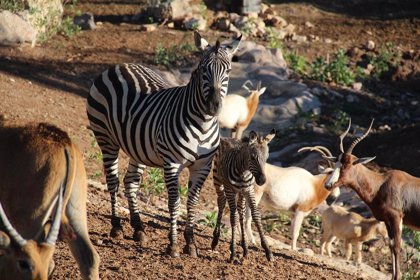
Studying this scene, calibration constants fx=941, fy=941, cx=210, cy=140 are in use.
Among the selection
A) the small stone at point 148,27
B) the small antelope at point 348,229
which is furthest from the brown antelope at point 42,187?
the small stone at point 148,27

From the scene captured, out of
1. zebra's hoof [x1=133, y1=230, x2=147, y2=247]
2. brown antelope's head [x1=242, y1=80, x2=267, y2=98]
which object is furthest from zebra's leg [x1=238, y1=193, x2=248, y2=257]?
brown antelope's head [x1=242, y1=80, x2=267, y2=98]

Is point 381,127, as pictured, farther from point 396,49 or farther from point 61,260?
point 61,260

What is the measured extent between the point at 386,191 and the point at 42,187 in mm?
5820

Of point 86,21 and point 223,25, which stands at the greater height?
point 223,25

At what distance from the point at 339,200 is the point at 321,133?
2885 mm

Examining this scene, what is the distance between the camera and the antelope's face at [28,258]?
677cm

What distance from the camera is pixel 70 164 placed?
24.5 feet

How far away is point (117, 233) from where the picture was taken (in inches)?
413

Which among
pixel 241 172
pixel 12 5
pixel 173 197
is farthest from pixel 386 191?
pixel 12 5

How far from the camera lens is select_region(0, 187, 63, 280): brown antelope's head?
6.73 meters

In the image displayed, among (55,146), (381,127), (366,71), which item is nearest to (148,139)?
(55,146)

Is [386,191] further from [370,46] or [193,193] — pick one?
[370,46]

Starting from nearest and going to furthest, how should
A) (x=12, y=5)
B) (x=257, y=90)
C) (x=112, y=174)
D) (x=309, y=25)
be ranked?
1. (x=112, y=174)
2. (x=257, y=90)
3. (x=12, y=5)
4. (x=309, y=25)

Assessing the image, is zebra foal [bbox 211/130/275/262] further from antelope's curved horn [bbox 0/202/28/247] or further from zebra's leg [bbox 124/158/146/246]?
antelope's curved horn [bbox 0/202/28/247]
